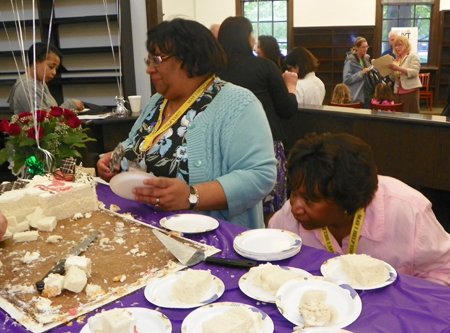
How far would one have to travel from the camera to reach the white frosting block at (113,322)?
95cm

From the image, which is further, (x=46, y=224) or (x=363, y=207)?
(x=46, y=224)

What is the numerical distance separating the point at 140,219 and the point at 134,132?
61cm

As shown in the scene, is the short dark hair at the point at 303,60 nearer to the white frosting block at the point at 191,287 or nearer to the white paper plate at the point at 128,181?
the white paper plate at the point at 128,181

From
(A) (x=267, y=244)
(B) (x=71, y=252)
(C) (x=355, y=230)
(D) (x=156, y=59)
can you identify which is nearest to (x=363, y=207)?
(C) (x=355, y=230)

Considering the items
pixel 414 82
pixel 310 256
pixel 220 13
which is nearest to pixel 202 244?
pixel 310 256

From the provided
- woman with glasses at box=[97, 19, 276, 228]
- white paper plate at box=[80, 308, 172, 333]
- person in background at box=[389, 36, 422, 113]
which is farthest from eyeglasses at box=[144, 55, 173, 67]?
person in background at box=[389, 36, 422, 113]

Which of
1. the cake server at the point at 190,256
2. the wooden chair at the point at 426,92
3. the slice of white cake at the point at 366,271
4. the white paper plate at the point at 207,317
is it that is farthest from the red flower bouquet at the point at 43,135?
the wooden chair at the point at 426,92

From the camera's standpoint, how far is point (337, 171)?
1405mm

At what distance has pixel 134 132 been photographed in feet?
7.14

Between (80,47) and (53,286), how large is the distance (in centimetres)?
487

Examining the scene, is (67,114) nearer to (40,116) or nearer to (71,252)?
(40,116)

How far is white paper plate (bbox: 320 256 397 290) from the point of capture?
3.68ft

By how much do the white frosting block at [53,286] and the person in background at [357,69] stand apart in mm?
6487

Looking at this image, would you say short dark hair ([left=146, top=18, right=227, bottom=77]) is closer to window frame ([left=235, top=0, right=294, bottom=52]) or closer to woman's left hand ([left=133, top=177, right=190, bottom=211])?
woman's left hand ([left=133, top=177, right=190, bottom=211])
